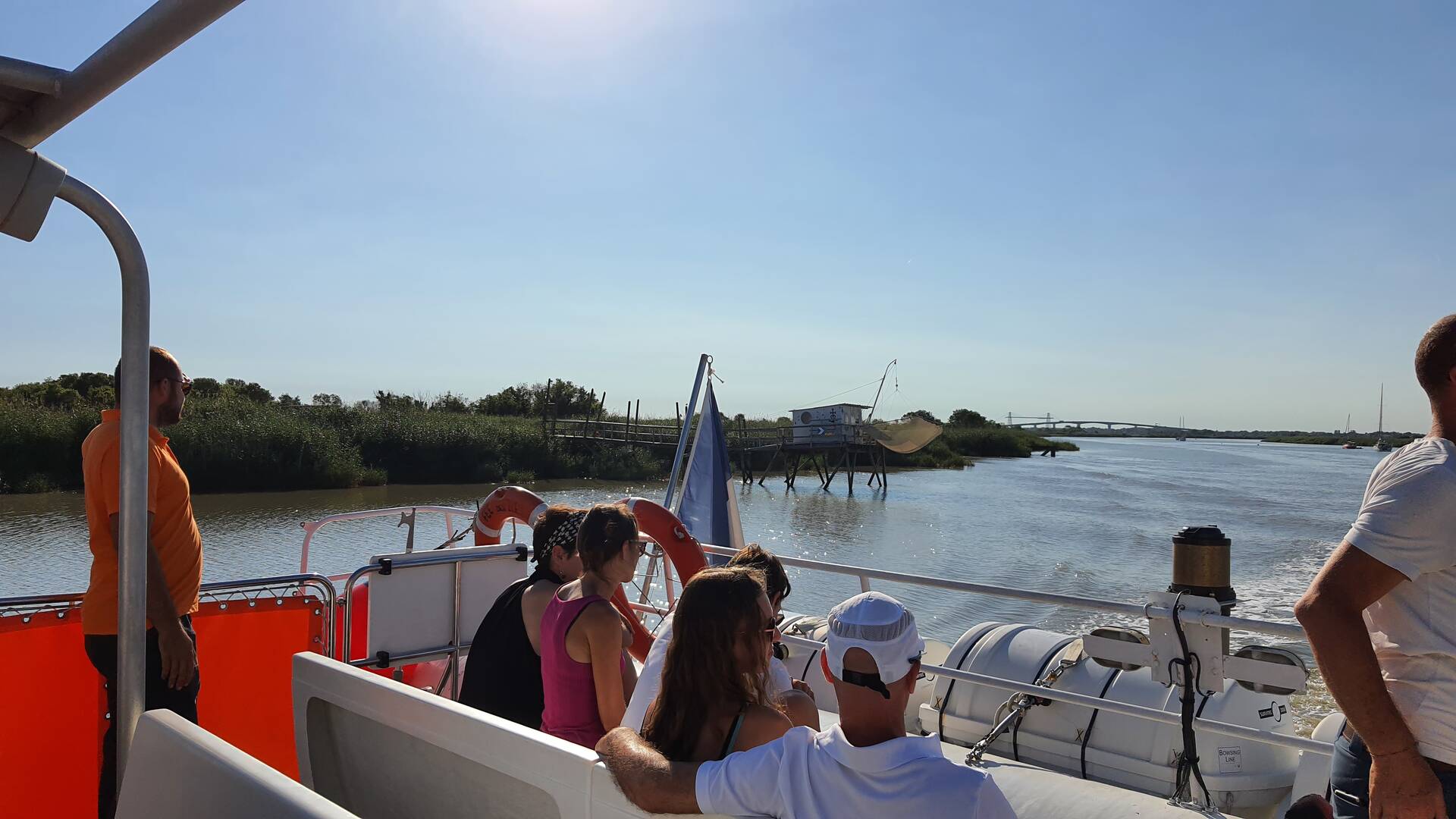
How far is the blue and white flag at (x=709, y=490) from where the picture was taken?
8047 mm

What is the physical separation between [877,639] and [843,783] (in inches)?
9.0

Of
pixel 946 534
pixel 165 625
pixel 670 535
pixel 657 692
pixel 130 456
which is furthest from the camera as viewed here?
pixel 946 534

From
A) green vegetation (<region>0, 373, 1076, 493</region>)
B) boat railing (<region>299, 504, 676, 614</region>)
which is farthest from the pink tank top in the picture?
green vegetation (<region>0, 373, 1076, 493</region>)

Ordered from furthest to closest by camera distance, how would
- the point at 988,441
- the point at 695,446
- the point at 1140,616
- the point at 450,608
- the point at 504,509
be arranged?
the point at 988,441 < the point at 695,446 < the point at 504,509 < the point at 450,608 < the point at 1140,616

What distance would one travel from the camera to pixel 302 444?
23.6 metres

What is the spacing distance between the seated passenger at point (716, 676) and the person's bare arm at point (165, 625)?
1432mm

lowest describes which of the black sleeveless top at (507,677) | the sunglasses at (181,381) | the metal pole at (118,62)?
the black sleeveless top at (507,677)

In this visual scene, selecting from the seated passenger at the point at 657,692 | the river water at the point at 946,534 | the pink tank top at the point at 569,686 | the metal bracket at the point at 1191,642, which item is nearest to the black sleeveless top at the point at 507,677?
the pink tank top at the point at 569,686

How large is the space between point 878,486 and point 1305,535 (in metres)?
17.9

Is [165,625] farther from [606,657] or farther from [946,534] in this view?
[946,534]

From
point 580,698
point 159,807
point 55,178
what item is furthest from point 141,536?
point 580,698

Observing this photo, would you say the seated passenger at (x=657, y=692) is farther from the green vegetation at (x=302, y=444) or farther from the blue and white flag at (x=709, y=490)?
the green vegetation at (x=302, y=444)

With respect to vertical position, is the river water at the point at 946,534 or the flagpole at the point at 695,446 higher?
the flagpole at the point at 695,446

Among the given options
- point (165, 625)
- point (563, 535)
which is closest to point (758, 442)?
point (563, 535)
